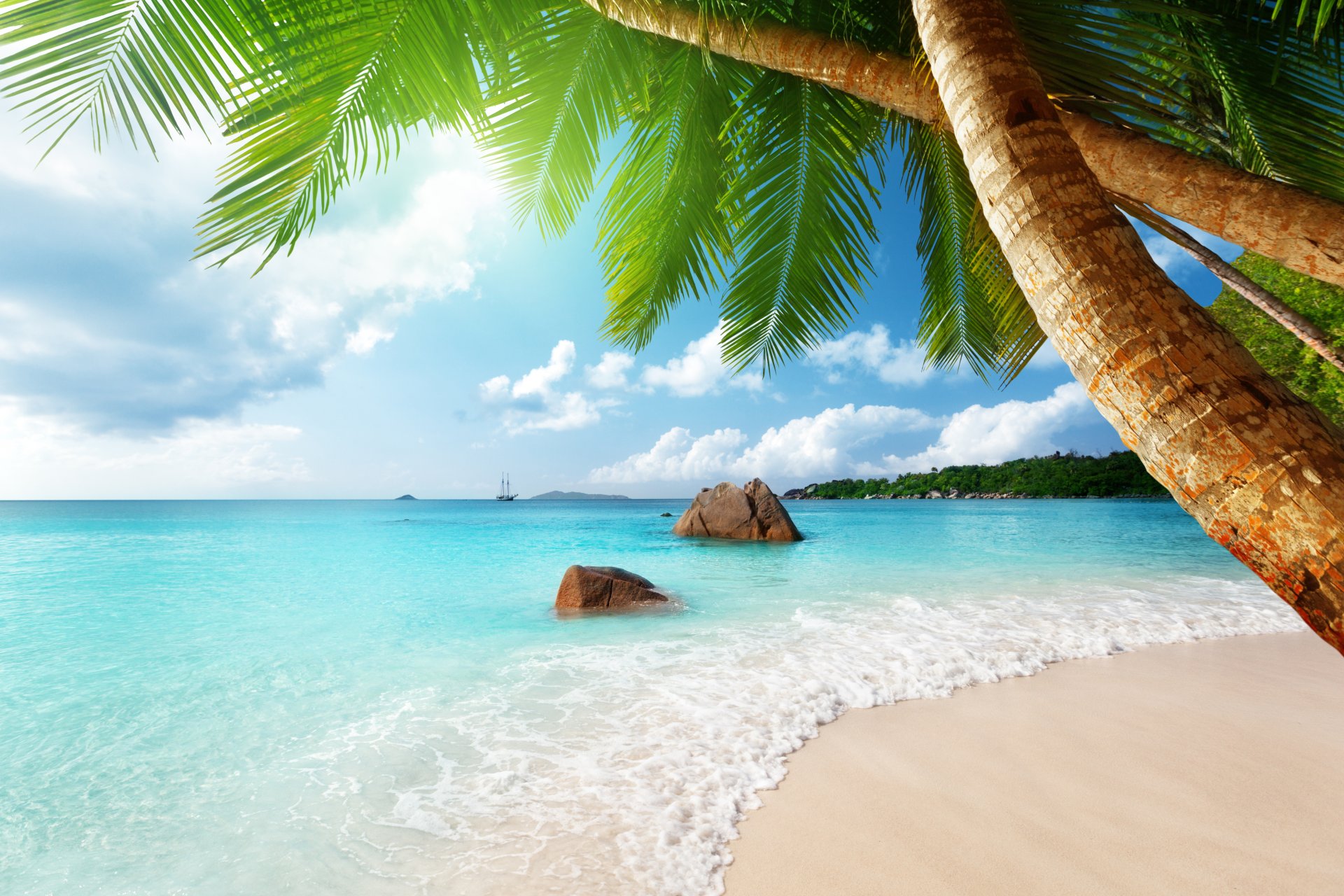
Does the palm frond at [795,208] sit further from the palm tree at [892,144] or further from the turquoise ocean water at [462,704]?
the turquoise ocean water at [462,704]

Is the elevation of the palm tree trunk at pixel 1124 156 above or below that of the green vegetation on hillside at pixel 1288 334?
below

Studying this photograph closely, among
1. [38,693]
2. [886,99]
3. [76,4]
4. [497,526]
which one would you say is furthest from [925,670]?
[497,526]

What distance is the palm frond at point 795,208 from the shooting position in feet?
12.6

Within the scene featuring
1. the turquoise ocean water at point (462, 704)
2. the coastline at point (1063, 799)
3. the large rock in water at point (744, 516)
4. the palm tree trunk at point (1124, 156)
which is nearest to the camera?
the palm tree trunk at point (1124, 156)

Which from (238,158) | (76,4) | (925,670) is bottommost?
(925,670)

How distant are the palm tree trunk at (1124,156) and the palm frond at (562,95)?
62 cm

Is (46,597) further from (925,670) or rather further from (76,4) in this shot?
(925,670)

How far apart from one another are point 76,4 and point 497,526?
34.2m

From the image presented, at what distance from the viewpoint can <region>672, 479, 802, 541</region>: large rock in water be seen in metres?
18.7

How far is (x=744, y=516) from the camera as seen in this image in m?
18.9

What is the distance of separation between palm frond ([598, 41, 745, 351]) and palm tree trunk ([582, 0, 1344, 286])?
801mm

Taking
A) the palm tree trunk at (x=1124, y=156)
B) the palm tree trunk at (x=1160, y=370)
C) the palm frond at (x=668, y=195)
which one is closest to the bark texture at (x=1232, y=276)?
the palm tree trunk at (x=1124, y=156)

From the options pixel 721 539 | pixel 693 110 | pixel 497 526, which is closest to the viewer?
pixel 693 110

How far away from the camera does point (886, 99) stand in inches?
105
